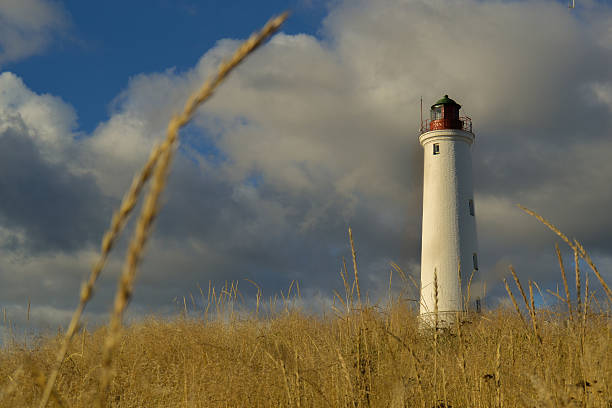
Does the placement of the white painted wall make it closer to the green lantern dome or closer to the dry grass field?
the green lantern dome

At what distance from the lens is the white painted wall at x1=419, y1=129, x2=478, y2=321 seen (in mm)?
21469

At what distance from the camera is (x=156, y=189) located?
685 millimetres

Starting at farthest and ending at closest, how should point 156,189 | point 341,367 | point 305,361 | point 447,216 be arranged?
point 447,216
point 305,361
point 341,367
point 156,189

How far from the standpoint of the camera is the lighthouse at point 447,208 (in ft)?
70.5

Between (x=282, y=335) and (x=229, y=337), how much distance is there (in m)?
0.91

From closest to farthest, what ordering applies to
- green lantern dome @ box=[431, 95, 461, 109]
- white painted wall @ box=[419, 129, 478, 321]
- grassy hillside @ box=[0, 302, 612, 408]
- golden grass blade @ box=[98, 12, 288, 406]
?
1. golden grass blade @ box=[98, 12, 288, 406]
2. grassy hillside @ box=[0, 302, 612, 408]
3. white painted wall @ box=[419, 129, 478, 321]
4. green lantern dome @ box=[431, 95, 461, 109]

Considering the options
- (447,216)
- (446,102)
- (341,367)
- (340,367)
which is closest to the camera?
(341,367)

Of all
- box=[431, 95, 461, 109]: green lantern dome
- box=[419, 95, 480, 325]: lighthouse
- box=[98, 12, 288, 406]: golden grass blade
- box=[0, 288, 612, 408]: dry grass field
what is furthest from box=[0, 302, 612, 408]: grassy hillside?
box=[431, 95, 461, 109]: green lantern dome

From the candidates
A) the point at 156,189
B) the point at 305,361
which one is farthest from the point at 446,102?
the point at 156,189

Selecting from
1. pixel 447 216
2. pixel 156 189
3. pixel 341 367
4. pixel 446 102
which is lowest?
pixel 156 189

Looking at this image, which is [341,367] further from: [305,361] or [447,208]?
[447,208]

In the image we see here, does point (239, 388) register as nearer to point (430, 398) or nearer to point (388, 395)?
point (388, 395)

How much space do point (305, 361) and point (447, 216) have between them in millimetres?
16619

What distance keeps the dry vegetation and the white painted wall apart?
12632 millimetres
